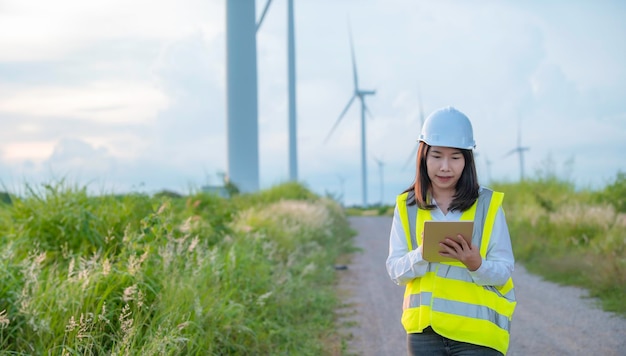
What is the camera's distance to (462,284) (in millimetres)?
2979

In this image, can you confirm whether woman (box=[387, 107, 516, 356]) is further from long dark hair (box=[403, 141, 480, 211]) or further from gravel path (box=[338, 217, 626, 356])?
gravel path (box=[338, 217, 626, 356])

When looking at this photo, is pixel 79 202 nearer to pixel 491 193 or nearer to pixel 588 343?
pixel 588 343

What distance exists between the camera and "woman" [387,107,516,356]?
2926 mm

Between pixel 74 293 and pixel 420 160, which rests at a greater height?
pixel 420 160

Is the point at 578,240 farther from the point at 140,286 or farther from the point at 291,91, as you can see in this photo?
the point at 291,91

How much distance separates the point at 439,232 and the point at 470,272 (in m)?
0.25

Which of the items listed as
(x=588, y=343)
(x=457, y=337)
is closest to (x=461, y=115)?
(x=457, y=337)

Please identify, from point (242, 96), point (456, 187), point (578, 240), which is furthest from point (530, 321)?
point (242, 96)

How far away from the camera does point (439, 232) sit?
9.33 feet

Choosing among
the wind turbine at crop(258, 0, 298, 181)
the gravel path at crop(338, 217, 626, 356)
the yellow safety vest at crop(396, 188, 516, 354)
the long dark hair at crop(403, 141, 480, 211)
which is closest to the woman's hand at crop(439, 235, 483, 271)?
the yellow safety vest at crop(396, 188, 516, 354)

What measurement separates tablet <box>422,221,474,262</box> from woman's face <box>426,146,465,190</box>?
276mm

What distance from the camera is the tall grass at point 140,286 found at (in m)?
4.60

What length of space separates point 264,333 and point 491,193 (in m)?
3.26

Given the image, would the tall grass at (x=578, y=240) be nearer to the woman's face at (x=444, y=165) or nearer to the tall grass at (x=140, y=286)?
the tall grass at (x=140, y=286)
